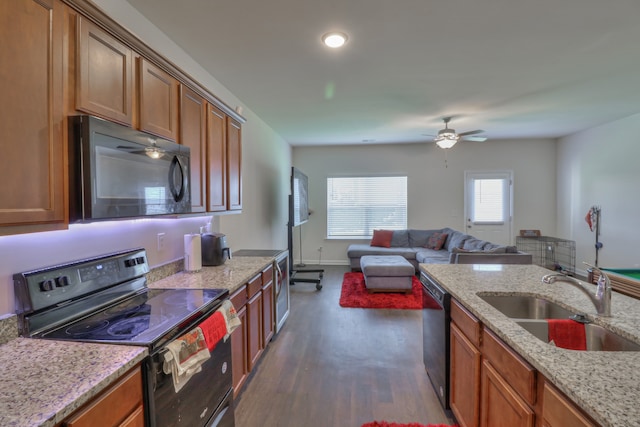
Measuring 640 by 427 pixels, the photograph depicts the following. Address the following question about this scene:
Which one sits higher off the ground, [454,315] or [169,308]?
[169,308]

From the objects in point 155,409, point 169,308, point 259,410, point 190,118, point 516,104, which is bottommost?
point 259,410

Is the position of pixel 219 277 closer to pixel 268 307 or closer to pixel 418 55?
pixel 268 307

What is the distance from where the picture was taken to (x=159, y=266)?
2.16 m

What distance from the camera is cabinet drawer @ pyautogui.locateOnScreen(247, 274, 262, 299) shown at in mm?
2287

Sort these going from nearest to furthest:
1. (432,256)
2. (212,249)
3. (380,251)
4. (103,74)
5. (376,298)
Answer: (103,74)
(212,249)
(376,298)
(432,256)
(380,251)

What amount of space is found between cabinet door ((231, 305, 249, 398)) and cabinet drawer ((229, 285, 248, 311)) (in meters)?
0.02

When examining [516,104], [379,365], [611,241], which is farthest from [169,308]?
[611,241]

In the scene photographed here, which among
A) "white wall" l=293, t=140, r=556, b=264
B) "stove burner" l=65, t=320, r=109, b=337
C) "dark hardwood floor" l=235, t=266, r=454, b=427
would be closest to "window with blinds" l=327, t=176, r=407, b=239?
"white wall" l=293, t=140, r=556, b=264

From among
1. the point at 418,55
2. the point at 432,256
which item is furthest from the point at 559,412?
the point at 432,256

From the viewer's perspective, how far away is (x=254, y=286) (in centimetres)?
240

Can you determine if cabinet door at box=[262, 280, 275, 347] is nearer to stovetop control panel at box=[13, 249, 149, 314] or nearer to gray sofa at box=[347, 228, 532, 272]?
stovetop control panel at box=[13, 249, 149, 314]

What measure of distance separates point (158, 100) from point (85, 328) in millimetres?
1201

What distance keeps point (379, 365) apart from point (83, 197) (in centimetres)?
246

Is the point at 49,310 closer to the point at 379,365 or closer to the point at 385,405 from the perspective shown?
the point at 385,405
